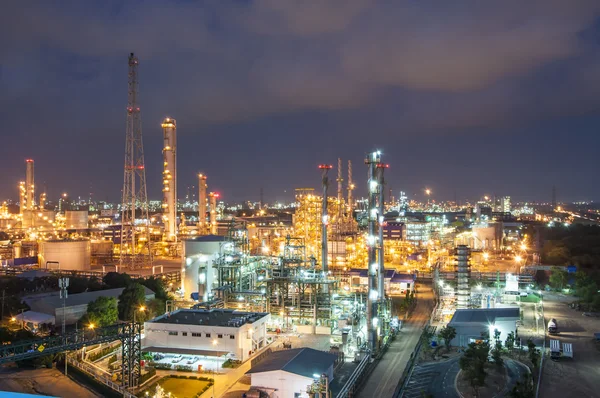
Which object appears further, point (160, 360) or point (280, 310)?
point (280, 310)

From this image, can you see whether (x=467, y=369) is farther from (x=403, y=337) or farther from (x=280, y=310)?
(x=280, y=310)

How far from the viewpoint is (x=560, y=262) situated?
4038 centimetres

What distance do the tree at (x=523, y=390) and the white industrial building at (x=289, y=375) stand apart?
4993 millimetres

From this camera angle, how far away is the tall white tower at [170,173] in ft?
153

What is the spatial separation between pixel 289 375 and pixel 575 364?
33.0 ft

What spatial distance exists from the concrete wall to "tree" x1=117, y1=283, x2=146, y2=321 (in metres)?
4.19

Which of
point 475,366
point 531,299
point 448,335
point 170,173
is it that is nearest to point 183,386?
point 475,366

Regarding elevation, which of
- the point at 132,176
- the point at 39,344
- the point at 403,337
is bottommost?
the point at 403,337

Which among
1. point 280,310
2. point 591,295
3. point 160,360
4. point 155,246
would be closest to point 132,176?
point 155,246

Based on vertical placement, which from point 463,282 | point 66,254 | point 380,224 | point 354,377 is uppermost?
point 380,224

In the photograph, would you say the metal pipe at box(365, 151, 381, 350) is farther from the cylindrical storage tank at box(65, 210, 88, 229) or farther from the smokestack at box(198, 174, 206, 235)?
the cylindrical storage tank at box(65, 210, 88, 229)

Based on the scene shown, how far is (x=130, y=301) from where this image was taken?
23312 mm

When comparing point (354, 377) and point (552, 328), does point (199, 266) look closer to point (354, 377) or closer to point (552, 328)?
point (354, 377)

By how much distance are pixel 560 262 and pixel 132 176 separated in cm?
3465
